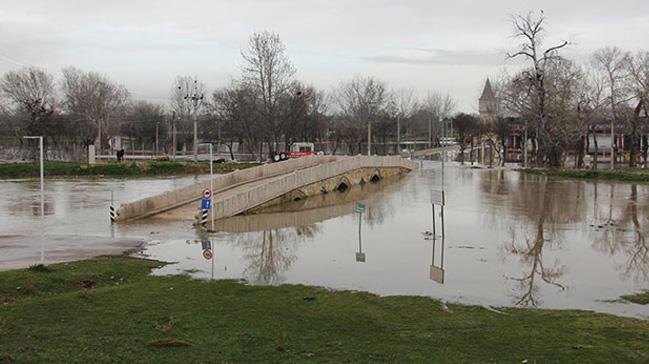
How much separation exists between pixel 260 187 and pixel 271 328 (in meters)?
23.2

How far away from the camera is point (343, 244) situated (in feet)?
73.8

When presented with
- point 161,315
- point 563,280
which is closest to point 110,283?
point 161,315

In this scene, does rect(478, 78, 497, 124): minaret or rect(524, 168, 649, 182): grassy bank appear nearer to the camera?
rect(524, 168, 649, 182): grassy bank

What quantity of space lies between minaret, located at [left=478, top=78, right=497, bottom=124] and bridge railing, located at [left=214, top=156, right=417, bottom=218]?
50.3 meters

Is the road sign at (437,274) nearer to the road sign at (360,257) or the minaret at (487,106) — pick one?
the road sign at (360,257)

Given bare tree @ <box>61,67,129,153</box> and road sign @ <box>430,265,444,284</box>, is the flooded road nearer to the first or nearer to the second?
road sign @ <box>430,265,444,284</box>

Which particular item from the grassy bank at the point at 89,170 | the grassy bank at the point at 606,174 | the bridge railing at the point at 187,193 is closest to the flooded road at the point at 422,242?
the bridge railing at the point at 187,193

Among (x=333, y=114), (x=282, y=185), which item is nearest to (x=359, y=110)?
(x=333, y=114)

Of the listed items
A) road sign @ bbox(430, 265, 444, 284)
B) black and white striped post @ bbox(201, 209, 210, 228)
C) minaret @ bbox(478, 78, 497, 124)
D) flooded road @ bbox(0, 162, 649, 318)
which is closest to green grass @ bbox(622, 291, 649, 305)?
flooded road @ bbox(0, 162, 649, 318)

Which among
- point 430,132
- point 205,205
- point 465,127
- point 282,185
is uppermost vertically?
point 465,127

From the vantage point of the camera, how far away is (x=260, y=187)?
110 ft

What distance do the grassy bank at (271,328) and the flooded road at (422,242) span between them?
2.02 m

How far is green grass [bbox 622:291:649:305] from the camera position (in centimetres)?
1377

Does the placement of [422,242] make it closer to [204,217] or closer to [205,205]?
[205,205]
